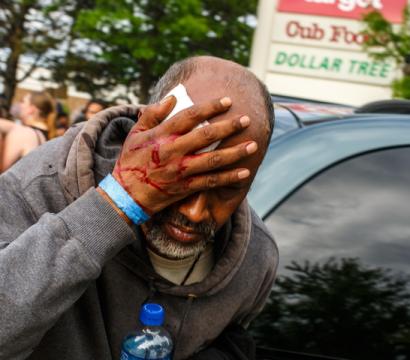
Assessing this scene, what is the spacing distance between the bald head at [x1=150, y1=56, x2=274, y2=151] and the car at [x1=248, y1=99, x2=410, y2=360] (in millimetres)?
455

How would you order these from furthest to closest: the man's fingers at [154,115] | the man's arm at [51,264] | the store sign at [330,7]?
the store sign at [330,7]
the man's fingers at [154,115]
the man's arm at [51,264]

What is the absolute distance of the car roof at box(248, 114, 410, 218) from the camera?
179 cm

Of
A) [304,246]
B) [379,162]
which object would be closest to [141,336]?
[304,246]

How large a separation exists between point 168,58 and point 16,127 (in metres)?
11.7

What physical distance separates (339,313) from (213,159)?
85 centimetres

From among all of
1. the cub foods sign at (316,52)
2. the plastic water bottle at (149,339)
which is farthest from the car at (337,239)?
the cub foods sign at (316,52)

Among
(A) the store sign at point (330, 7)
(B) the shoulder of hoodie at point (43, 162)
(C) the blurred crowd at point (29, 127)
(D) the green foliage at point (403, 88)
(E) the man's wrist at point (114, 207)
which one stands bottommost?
(A) the store sign at point (330, 7)

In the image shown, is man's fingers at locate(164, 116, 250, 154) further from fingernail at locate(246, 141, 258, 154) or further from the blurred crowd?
the blurred crowd

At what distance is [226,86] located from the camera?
1312 mm

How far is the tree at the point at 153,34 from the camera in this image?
14.7 meters

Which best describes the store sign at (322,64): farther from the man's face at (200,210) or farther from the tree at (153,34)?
the man's face at (200,210)

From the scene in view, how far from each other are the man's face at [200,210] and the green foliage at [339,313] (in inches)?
18.2

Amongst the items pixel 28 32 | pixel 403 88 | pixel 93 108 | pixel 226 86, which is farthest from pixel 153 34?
pixel 226 86

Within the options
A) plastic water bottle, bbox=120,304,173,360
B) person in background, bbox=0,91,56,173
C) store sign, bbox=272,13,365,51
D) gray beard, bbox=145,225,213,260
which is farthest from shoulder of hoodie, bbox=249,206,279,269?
store sign, bbox=272,13,365,51
